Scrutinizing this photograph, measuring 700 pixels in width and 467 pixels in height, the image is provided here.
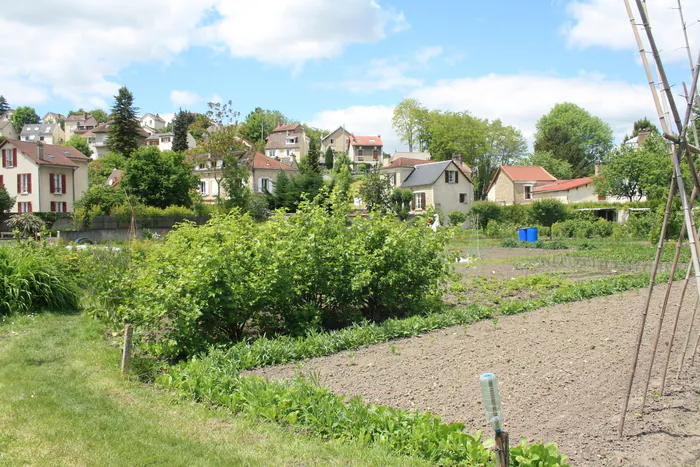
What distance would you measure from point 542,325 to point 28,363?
7380 millimetres

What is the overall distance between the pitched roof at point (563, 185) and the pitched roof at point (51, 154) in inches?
1784

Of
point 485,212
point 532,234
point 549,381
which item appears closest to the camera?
point 549,381

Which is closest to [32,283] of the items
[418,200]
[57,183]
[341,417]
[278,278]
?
[278,278]

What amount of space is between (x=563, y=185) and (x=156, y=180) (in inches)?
1515

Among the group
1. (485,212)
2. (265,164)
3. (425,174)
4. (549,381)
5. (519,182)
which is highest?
(265,164)

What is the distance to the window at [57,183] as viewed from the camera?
4747 cm

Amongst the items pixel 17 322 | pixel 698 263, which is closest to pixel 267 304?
pixel 17 322

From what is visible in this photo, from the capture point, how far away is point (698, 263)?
443 centimetres

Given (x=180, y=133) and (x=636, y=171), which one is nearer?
(x=636, y=171)

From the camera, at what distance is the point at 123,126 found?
70812 mm

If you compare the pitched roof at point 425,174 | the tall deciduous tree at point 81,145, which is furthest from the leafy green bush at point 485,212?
the tall deciduous tree at point 81,145

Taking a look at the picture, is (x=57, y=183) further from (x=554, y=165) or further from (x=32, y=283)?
(x=554, y=165)

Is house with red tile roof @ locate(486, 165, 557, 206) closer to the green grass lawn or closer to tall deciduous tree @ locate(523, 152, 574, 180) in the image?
tall deciduous tree @ locate(523, 152, 574, 180)

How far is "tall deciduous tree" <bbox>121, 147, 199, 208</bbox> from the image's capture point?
147 feet
